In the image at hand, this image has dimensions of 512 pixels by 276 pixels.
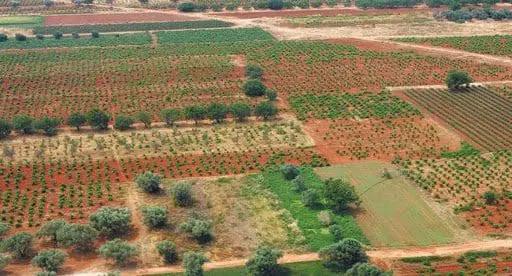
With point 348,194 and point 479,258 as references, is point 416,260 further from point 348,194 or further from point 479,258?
point 348,194

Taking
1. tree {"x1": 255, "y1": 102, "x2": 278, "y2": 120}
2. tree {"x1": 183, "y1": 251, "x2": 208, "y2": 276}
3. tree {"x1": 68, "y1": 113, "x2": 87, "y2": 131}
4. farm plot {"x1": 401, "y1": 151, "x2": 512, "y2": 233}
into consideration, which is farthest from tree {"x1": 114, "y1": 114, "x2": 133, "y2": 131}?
farm plot {"x1": 401, "y1": 151, "x2": 512, "y2": 233}

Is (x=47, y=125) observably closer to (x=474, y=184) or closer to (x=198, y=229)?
(x=198, y=229)

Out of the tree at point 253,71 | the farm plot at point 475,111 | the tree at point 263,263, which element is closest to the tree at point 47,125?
the tree at point 253,71

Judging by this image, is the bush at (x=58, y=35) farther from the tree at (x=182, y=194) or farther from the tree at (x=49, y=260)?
the tree at (x=49, y=260)

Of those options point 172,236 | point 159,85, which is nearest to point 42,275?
point 172,236

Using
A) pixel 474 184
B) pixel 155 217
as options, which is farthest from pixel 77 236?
pixel 474 184

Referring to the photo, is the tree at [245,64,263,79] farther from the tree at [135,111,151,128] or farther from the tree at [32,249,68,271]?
the tree at [32,249,68,271]
